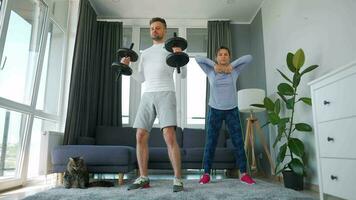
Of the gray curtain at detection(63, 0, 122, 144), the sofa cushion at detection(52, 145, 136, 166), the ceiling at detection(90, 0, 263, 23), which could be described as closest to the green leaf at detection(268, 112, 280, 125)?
the sofa cushion at detection(52, 145, 136, 166)

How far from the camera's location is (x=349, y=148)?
1.44m

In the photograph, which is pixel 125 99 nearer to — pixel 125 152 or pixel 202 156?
pixel 202 156

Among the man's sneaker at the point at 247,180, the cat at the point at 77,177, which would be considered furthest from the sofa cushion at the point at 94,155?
the man's sneaker at the point at 247,180

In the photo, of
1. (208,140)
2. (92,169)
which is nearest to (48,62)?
(92,169)

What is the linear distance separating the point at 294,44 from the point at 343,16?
88 cm

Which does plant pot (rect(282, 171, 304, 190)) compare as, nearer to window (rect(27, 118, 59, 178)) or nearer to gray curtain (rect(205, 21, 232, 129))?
gray curtain (rect(205, 21, 232, 129))

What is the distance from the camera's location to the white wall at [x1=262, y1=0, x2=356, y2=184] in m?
2.08

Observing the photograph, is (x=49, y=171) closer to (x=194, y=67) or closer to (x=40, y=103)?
(x=40, y=103)

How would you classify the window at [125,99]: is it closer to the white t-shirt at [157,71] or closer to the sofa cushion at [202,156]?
the sofa cushion at [202,156]

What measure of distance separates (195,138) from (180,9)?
Answer: 2204 mm

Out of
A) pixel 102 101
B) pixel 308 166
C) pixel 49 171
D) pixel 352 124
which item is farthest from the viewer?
pixel 102 101

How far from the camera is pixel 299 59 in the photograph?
100 inches

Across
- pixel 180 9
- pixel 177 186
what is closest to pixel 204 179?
pixel 177 186

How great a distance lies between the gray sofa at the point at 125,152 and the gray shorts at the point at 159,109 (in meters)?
0.76
